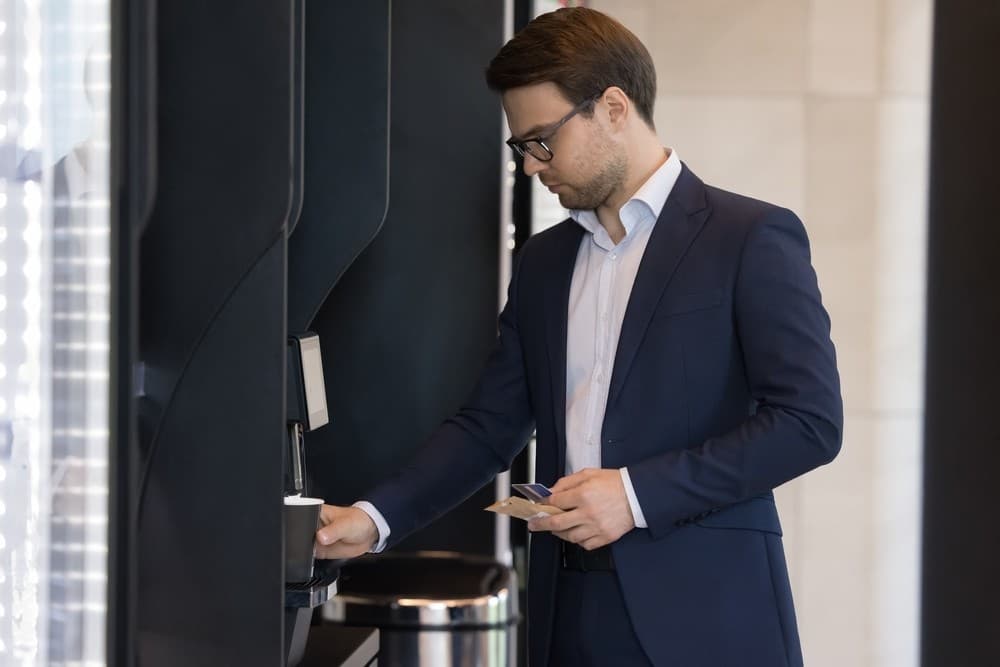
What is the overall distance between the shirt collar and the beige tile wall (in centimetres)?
192

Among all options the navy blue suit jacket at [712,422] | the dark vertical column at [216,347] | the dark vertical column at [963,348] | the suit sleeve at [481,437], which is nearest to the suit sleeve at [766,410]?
the navy blue suit jacket at [712,422]

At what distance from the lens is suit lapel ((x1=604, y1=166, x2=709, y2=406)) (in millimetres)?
1959

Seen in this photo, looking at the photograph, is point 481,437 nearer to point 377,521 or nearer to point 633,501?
point 377,521

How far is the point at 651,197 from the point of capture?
206 centimetres

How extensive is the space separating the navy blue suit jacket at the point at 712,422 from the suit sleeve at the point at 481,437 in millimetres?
212

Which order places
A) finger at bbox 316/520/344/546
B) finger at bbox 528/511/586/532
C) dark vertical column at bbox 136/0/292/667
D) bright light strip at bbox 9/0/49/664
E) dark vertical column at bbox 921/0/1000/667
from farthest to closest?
dark vertical column at bbox 921/0/1000/667
finger at bbox 316/520/344/546
finger at bbox 528/511/586/532
dark vertical column at bbox 136/0/292/667
bright light strip at bbox 9/0/49/664

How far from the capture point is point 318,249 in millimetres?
2209

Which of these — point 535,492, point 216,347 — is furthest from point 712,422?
point 216,347

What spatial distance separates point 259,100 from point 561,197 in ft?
2.22

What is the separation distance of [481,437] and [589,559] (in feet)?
1.29

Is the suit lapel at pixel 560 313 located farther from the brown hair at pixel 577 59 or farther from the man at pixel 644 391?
the brown hair at pixel 577 59

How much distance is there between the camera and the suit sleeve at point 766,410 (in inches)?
73.0

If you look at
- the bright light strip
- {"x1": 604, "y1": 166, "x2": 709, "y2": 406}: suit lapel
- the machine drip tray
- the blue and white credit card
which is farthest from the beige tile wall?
the bright light strip

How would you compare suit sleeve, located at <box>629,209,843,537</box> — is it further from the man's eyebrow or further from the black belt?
the man's eyebrow
